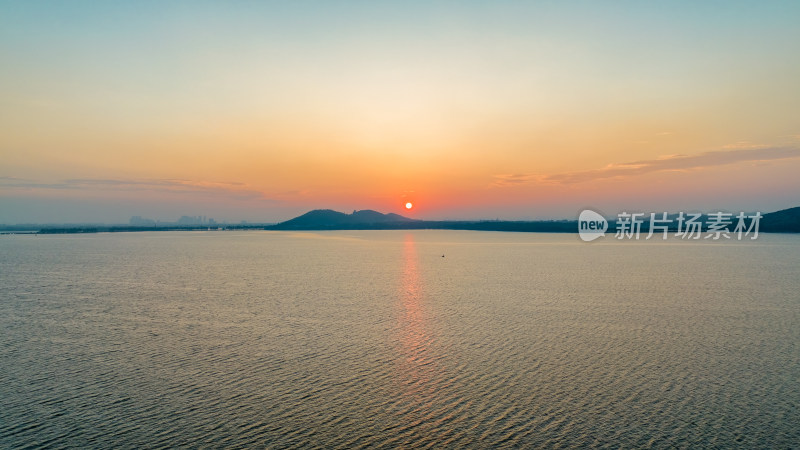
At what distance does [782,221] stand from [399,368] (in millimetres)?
199813

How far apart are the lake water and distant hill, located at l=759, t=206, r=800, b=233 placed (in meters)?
165

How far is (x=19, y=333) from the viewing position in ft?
67.1

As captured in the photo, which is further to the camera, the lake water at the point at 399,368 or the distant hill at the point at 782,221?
the distant hill at the point at 782,221

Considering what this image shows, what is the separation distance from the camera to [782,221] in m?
167

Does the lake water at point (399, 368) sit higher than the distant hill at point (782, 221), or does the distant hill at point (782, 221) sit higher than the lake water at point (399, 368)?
the distant hill at point (782, 221)

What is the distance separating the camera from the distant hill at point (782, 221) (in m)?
160

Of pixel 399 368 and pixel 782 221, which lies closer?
pixel 399 368

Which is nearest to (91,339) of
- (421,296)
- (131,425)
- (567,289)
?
(131,425)

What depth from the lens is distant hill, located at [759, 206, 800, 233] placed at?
160 meters

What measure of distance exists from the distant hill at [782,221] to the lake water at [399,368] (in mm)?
165186

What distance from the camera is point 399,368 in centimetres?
1600

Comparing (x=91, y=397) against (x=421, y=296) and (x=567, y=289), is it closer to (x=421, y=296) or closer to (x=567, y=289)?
(x=421, y=296)

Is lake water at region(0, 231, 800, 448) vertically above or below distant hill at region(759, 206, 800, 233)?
below

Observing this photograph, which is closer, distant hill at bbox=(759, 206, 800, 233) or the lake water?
the lake water
